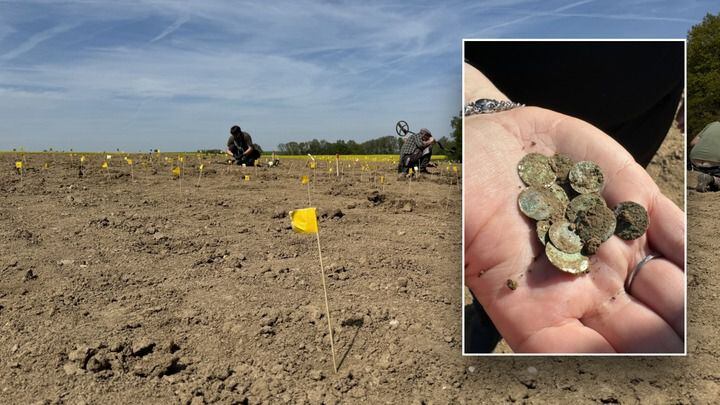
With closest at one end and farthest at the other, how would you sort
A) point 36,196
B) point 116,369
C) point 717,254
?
point 116,369 → point 717,254 → point 36,196

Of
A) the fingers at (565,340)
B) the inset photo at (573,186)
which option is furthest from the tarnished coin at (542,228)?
the fingers at (565,340)

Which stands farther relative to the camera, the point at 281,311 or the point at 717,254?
the point at 717,254

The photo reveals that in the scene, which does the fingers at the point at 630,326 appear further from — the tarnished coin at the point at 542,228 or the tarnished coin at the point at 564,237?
the tarnished coin at the point at 542,228

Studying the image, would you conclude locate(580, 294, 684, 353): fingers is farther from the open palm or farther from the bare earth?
the bare earth

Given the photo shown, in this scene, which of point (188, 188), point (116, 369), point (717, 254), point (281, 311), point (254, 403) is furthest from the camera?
point (188, 188)

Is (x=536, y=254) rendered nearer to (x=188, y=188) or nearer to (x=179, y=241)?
(x=179, y=241)

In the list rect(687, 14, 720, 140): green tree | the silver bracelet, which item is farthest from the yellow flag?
rect(687, 14, 720, 140): green tree

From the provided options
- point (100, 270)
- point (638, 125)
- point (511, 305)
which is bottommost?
point (100, 270)

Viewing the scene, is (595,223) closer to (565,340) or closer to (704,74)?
(565,340)

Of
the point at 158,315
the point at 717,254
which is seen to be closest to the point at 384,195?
the point at 717,254
